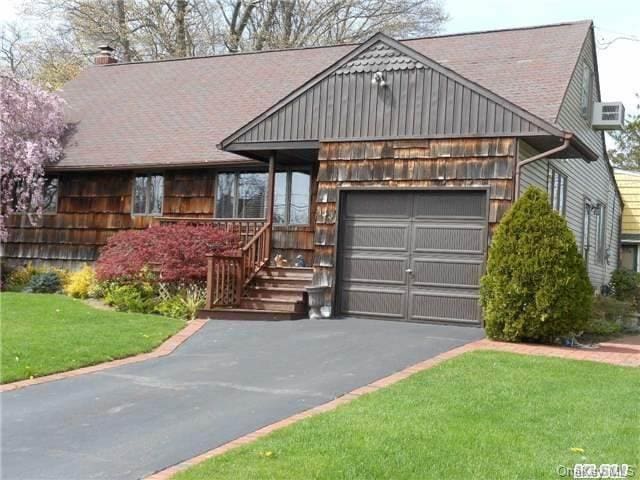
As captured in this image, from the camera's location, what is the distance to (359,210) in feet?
44.9

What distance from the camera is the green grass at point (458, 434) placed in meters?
5.08

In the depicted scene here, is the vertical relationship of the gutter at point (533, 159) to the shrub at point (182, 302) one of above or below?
above

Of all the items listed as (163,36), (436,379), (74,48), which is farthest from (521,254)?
(74,48)

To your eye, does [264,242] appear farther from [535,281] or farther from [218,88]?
[218,88]

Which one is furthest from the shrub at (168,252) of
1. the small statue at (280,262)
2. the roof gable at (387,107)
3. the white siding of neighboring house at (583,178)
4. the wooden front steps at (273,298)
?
the white siding of neighboring house at (583,178)

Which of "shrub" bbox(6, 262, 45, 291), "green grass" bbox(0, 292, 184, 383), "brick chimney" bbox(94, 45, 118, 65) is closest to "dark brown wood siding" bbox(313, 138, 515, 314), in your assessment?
"green grass" bbox(0, 292, 184, 383)

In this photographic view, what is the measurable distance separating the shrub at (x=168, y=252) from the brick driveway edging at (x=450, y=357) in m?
5.83

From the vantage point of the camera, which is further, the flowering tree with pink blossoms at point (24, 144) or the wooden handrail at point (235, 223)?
the flowering tree with pink blossoms at point (24, 144)

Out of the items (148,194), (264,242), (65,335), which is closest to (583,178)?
(264,242)

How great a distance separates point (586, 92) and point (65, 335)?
13033 mm

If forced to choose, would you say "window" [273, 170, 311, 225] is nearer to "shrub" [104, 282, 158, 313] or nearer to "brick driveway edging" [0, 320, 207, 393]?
"shrub" [104, 282, 158, 313]

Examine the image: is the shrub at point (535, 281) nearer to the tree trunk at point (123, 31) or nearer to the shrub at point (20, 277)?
the shrub at point (20, 277)

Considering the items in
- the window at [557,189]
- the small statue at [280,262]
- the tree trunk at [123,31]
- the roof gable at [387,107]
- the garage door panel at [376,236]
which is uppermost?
the tree trunk at [123,31]

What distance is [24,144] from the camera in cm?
1831
